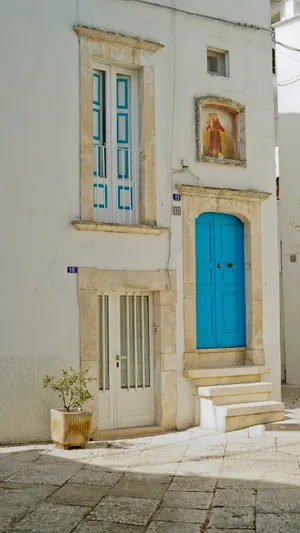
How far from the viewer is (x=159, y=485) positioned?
6.61 metres

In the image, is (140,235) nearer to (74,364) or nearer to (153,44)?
(74,364)

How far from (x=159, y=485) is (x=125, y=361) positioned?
10.9 feet

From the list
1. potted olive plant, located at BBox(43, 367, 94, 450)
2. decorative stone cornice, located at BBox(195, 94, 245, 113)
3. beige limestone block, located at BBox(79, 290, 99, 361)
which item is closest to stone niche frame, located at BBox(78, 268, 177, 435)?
beige limestone block, located at BBox(79, 290, 99, 361)

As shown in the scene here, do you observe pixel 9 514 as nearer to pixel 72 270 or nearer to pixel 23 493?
pixel 23 493

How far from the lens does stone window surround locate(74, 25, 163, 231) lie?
369 inches

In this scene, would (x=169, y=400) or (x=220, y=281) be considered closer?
(x=169, y=400)

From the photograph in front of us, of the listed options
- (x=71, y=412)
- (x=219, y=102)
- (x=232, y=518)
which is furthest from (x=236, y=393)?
(x=219, y=102)

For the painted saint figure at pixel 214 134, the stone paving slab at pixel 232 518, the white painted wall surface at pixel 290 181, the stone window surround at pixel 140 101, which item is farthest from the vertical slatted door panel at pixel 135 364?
the white painted wall surface at pixel 290 181

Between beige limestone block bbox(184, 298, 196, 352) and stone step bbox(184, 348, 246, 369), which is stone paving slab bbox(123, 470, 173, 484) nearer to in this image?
stone step bbox(184, 348, 246, 369)

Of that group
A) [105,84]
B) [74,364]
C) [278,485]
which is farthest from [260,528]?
[105,84]

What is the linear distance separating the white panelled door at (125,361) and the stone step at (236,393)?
90 centimetres

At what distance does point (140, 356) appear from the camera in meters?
9.95

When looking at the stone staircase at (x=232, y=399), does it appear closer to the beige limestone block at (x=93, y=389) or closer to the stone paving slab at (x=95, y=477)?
the beige limestone block at (x=93, y=389)

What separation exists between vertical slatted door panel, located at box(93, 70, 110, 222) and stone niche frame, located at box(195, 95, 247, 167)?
157cm
